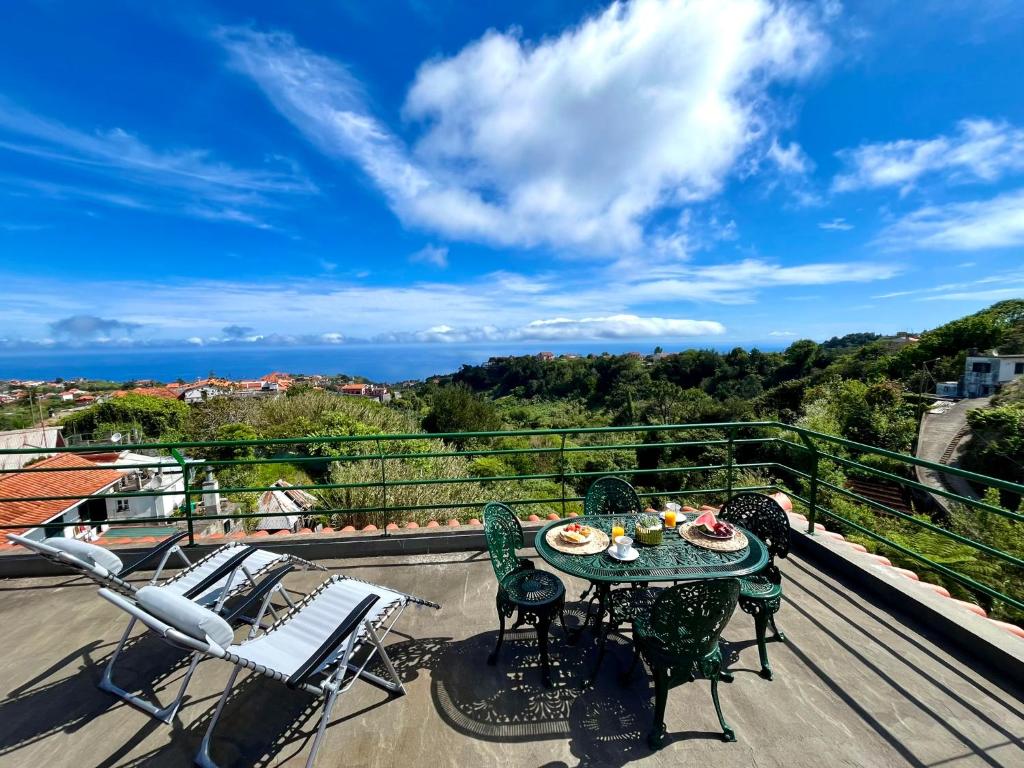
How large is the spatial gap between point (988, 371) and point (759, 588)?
5183 cm

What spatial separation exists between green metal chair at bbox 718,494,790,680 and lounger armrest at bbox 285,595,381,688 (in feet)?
6.51

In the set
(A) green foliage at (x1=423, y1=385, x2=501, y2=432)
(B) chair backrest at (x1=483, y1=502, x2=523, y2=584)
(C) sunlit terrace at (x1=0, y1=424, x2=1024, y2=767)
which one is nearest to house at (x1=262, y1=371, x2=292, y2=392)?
(A) green foliage at (x1=423, y1=385, x2=501, y2=432)

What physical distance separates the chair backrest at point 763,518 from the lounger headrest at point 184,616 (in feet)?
10.2

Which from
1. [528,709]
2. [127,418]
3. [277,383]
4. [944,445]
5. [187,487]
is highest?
[277,383]

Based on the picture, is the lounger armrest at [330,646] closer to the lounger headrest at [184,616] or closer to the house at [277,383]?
the lounger headrest at [184,616]

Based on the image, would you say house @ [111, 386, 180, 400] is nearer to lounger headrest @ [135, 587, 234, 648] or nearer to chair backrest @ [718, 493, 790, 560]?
lounger headrest @ [135, 587, 234, 648]

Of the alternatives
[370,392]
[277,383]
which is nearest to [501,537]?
[277,383]

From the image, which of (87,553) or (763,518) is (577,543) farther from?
(87,553)

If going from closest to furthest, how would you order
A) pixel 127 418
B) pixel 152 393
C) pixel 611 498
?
pixel 611 498, pixel 127 418, pixel 152 393

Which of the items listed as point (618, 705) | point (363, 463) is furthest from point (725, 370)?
point (618, 705)

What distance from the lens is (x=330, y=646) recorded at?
1987 mm

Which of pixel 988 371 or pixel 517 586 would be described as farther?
pixel 988 371

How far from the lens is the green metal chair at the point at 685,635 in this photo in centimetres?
196

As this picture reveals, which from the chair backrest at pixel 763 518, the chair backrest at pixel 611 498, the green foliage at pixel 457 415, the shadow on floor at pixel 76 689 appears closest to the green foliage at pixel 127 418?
the green foliage at pixel 457 415
